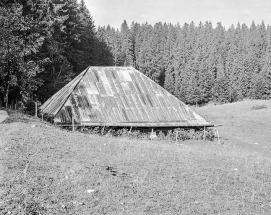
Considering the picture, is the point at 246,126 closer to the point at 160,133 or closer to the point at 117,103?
the point at 160,133

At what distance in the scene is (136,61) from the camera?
13300 centimetres

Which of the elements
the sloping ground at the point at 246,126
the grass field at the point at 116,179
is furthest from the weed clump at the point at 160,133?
the grass field at the point at 116,179

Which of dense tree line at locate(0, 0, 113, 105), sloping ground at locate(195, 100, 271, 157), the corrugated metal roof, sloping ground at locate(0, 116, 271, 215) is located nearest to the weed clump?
the corrugated metal roof

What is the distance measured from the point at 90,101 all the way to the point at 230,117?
37.6m

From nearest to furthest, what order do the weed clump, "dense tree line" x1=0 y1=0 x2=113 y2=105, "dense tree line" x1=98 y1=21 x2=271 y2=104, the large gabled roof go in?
the weed clump → "dense tree line" x1=0 y1=0 x2=113 y2=105 → the large gabled roof → "dense tree line" x1=98 y1=21 x2=271 y2=104

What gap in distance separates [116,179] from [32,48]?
21335 millimetres

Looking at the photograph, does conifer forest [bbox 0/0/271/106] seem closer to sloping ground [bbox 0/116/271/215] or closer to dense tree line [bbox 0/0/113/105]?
dense tree line [bbox 0/0/113/105]

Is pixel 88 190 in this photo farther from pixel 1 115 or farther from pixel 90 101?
pixel 90 101

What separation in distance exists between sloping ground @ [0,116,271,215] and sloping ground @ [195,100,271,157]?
21.2 meters

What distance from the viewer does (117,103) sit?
28.7 metres

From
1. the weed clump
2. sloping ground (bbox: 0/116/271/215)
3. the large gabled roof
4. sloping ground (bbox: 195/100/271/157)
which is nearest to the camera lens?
sloping ground (bbox: 0/116/271/215)

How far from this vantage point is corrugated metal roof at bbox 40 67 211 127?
26984 millimetres

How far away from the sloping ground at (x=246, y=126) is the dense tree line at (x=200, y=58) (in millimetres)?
24549

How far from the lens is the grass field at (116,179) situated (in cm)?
855
